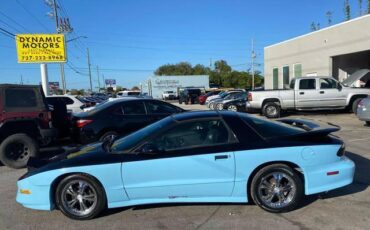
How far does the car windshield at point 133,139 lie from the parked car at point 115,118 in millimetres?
3201

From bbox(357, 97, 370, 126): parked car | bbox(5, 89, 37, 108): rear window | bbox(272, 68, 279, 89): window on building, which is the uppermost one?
bbox(272, 68, 279, 89): window on building

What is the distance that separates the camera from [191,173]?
169 inches

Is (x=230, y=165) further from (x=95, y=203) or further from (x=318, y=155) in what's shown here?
(x=95, y=203)

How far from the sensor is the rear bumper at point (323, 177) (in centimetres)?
439

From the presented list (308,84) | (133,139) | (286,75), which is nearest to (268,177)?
(133,139)

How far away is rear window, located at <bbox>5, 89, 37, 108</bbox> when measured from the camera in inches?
→ 287

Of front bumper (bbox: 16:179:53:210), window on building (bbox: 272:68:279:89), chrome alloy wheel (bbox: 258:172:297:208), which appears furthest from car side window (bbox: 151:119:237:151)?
window on building (bbox: 272:68:279:89)

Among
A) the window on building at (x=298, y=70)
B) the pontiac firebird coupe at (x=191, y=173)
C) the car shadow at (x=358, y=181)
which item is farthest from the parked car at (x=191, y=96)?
the pontiac firebird coupe at (x=191, y=173)

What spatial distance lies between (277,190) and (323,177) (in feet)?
2.03

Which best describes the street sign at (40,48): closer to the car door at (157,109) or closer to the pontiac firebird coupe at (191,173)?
the car door at (157,109)

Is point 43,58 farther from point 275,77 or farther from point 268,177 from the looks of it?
point 268,177

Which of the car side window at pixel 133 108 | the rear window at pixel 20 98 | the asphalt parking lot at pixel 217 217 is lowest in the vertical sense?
the asphalt parking lot at pixel 217 217

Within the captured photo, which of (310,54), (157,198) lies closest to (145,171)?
(157,198)

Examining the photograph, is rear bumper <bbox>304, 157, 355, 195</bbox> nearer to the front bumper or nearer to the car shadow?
the car shadow
